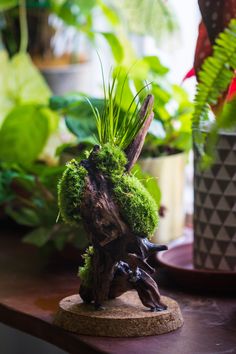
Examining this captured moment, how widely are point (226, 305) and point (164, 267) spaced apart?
0.12 metres

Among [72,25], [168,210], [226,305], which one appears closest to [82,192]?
[226,305]

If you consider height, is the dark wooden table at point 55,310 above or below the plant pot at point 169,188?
below

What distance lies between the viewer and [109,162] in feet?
2.80

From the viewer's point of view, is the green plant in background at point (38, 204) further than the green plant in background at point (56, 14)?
No

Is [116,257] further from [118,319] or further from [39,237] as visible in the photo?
[39,237]

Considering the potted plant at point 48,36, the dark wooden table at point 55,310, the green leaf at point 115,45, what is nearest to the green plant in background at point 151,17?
the green leaf at point 115,45

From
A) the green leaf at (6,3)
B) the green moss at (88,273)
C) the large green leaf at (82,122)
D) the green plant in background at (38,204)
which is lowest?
the green moss at (88,273)

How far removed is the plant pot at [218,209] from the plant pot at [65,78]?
57 centimetres

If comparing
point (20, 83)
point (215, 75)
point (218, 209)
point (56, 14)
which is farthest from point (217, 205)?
point (56, 14)

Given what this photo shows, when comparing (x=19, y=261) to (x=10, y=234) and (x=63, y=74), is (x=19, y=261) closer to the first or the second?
(x=10, y=234)

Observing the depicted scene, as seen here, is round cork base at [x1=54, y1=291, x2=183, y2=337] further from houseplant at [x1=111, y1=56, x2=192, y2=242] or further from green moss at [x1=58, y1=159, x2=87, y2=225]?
houseplant at [x1=111, y1=56, x2=192, y2=242]

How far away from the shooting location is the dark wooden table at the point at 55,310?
0.84m

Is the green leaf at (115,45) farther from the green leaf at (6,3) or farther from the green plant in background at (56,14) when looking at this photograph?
the green leaf at (6,3)

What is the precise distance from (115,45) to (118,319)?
603 millimetres
